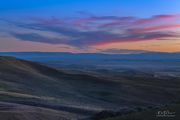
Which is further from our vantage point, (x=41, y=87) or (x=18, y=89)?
(x=41, y=87)

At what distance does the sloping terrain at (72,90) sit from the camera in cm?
2916

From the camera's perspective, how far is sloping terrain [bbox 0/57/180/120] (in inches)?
1148

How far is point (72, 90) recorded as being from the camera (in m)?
39.8

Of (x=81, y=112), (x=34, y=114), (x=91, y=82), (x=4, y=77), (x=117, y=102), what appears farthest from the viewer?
(x=91, y=82)

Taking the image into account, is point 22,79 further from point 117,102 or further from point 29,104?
point 29,104

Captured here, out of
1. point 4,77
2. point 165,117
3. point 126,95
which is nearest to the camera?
point 165,117

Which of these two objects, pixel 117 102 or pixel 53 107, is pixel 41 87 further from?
A: pixel 53 107

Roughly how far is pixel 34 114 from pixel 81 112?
3.84m

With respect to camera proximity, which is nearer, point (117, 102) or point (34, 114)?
point (34, 114)

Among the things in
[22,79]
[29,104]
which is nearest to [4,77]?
[22,79]

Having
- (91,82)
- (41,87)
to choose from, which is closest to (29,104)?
(41,87)

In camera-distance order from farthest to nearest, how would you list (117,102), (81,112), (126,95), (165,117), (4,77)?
(4,77) < (126,95) < (117,102) < (81,112) < (165,117)

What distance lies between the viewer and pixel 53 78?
45812 mm

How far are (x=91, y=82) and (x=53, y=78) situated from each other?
4.37 m
